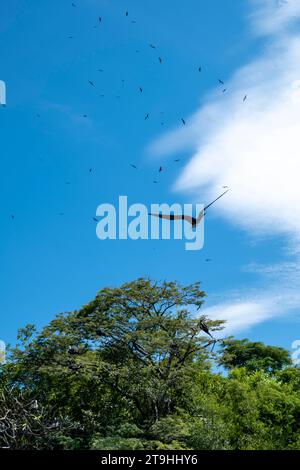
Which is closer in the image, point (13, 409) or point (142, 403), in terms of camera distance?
point (13, 409)

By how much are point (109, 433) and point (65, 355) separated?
2770 millimetres

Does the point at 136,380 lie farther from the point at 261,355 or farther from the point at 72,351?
the point at 261,355

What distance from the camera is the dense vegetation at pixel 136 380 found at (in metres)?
15.6

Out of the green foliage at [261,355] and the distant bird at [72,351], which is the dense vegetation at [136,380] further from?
the green foliage at [261,355]

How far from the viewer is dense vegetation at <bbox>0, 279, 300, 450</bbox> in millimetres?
15578

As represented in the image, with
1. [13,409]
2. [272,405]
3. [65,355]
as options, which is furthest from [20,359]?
[272,405]

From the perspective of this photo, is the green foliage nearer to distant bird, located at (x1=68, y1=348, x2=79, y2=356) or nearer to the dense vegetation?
the dense vegetation

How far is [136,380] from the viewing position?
635 inches

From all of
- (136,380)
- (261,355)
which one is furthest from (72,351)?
(261,355)

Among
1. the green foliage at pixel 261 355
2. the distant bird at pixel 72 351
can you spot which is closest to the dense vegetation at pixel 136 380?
the distant bird at pixel 72 351

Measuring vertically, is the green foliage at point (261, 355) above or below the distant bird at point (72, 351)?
above

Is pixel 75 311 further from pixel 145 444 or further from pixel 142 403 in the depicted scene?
pixel 145 444

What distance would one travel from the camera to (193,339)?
1712 cm

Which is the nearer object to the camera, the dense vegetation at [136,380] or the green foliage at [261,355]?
the dense vegetation at [136,380]
